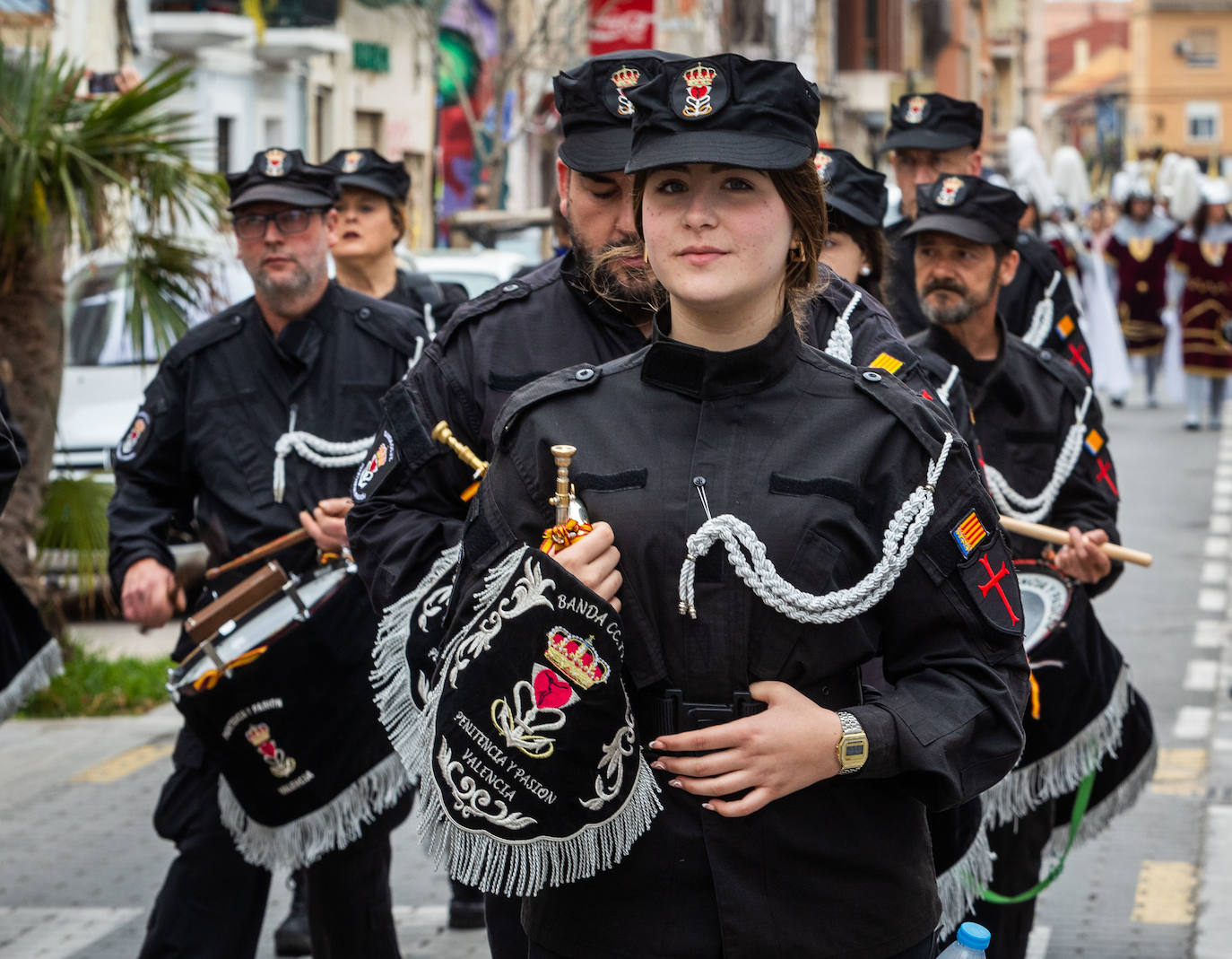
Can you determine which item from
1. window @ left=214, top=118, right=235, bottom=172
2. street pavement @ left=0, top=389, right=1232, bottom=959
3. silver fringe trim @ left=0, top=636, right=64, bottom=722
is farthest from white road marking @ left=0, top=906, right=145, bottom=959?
window @ left=214, top=118, right=235, bottom=172

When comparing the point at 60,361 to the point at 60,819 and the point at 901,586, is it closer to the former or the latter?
the point at 60,819

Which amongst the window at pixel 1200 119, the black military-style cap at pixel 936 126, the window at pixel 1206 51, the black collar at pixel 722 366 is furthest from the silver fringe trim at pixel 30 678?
the window at pixel 1206 51

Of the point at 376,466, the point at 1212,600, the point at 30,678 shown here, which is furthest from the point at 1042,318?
the point at 1212,600

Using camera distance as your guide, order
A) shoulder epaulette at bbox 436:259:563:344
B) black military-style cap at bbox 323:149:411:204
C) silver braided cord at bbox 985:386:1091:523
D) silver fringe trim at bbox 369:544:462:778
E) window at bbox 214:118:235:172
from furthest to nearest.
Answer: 1. window at bbox 214:118:235:172
2. black military-style cap at bbox 323:149:411:204
3. silver braided cord at bbox 985:386:1091:523
4. shoulder epaulette at bbox 436:259:563:344
5. silver fringe trim at bbox 369:544:462:778

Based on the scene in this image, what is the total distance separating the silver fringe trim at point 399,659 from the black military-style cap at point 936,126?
4.01 m

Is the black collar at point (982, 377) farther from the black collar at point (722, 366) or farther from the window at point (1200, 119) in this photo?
the window at point (1200, 119)

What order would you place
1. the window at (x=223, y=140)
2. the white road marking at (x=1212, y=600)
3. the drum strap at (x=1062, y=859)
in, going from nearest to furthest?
the drum strap at (x=1062, y=859) < the white road marking at (x=1212, y=600) < the window at (x=223, y=140)

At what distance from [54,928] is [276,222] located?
7.67 ft

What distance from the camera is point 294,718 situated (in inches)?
196

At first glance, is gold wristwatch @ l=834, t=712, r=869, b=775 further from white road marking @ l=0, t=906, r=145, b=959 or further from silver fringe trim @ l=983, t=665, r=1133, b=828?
white road marking @ l=0, t=906, r=145, b=959

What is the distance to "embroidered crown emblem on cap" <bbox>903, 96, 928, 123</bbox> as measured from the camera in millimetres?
7477

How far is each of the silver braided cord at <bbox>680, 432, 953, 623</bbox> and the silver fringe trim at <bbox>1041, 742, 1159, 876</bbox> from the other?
295 centimetres

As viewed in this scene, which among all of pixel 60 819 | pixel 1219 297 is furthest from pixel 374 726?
pixel 1219 297

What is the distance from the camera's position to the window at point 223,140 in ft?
79.4
